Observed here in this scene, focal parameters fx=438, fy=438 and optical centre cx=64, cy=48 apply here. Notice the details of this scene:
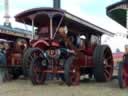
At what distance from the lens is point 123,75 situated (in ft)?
36.6

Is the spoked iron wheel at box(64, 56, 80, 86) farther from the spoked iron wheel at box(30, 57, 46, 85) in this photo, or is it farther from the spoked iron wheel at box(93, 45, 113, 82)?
the spoked iron wheel at box(93, 45, 113, 82)

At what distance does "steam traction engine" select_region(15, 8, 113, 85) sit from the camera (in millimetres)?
12688

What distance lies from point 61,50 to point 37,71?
0.94 metres

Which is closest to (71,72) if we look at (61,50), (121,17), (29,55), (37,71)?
(61,50)

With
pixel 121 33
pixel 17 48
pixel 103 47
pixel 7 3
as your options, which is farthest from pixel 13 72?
pixel 7 3

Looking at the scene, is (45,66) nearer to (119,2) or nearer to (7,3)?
(119,2)

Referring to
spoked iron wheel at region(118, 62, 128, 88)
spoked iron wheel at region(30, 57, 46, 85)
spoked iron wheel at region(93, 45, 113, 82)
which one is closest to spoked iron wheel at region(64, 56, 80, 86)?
spoked iron wheel at region(30, 57, 46, 85)

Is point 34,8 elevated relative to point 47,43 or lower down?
elevated

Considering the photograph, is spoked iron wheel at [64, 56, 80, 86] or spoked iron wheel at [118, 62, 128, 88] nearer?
spoked iron wheel at [118, 62, 128, 88]

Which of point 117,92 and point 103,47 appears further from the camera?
point 103,47

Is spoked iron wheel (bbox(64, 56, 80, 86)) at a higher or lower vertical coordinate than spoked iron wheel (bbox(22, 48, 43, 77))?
lower

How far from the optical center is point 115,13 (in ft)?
35.7

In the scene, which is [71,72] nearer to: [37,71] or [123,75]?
[37,71]

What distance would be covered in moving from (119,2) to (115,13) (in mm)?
291
